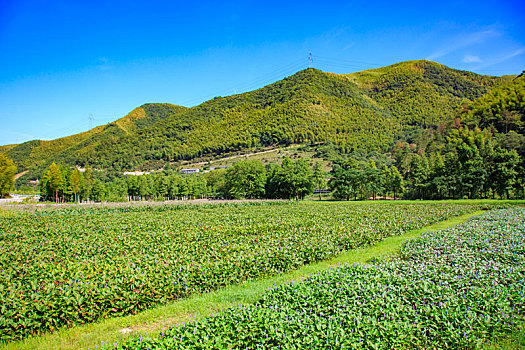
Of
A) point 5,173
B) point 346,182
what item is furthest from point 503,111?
point 5,173

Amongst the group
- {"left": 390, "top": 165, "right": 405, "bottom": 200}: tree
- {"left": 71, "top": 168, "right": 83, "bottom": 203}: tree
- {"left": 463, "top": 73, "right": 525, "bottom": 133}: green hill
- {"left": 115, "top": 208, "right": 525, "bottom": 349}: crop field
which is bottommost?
{"left": 390, "top": 165, "right": 405, "bottom": 200}: tree

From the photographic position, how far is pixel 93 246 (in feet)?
47.1

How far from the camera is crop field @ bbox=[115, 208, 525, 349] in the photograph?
5164 millimetres

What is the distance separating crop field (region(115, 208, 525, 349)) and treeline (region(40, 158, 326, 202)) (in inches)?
2367

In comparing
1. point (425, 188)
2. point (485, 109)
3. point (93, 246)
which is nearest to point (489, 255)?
point (93, 246)

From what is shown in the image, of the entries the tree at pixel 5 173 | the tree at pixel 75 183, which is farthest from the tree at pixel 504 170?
the tree at pixel 75 183

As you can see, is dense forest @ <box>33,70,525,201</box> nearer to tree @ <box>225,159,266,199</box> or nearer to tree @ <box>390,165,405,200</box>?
tree @ <box>225,159,266,199</box>

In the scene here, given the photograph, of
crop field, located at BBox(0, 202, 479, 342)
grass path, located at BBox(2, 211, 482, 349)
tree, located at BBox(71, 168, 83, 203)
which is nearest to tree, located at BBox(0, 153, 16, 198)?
tree, located at BBox(71, 168, 83, 203)

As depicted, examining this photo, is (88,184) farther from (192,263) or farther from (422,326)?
(422,326)

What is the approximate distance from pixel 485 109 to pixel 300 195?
273ft

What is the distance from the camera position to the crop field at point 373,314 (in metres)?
5.16

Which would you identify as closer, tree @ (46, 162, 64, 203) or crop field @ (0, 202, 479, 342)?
crop field @ (0, 202, 479, 342)

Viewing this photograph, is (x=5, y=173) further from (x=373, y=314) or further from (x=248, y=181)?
(x=373, y=314)

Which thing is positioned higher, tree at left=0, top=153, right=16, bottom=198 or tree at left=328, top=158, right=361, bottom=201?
tree at left=0, top=153, right=16, bottom=198
